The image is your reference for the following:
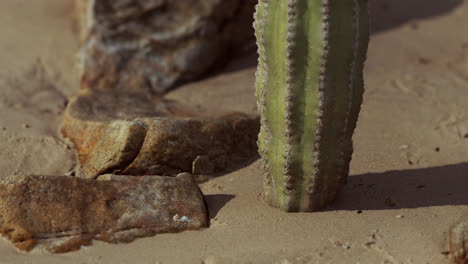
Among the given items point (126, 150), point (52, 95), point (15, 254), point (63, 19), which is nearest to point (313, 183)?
point (126, 150)

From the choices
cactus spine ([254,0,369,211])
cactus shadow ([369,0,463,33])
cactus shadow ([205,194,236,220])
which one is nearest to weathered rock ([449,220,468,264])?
cactus spine ([254,0,369,211])

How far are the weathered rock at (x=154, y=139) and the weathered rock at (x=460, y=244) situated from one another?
1.63 meters

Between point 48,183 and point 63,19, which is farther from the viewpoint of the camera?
point 63,19

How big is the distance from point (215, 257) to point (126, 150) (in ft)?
3.64

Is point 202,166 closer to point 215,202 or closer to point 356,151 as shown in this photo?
point 215,202

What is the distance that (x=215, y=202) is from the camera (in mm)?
4281

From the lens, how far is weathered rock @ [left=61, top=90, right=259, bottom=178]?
453 centimetres

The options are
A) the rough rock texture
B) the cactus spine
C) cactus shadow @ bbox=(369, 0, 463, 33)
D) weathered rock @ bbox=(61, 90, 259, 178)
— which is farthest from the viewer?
cactus shadow @ bbox=(369, 0, 463, 33)

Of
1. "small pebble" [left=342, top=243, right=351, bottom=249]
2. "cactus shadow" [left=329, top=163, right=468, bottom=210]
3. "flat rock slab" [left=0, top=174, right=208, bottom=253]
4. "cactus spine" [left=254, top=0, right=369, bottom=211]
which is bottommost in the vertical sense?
"cactus shadow" [left=329, top=163, right=468, bottom=210]

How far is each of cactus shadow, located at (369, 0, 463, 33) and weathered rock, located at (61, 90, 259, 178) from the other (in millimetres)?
3035

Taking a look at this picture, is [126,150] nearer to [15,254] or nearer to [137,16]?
[15,254]

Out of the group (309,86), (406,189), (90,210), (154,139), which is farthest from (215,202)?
A: (406,189)

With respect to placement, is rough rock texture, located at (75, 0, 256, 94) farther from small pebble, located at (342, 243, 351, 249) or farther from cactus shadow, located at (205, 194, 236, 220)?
small pebble, located at (342, 243, 351, 249)

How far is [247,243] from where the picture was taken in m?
3.82
